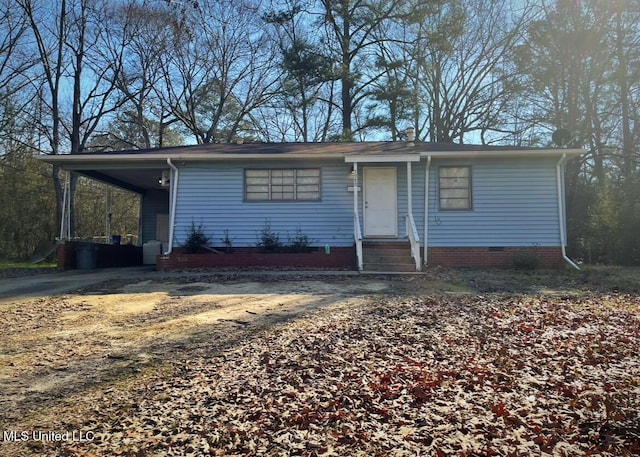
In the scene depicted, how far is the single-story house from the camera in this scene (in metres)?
11.1

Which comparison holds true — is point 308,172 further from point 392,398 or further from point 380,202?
point 392,398

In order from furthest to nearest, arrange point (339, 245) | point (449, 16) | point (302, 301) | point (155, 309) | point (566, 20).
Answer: point (449, 16) → point (566, 20) → point (339, 245) → point (302, 301) → point (155, 309)

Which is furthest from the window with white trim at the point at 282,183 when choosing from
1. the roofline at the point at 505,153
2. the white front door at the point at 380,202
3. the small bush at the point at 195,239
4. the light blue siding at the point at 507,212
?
the light blue siding at the point at 507,212

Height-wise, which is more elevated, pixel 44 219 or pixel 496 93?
pixel 496 93

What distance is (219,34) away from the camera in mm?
22047

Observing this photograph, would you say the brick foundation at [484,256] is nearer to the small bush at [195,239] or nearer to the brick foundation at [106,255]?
the small bush at [195,239]

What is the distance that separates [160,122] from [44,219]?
715 centimetres

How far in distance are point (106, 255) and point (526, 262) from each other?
37.2 ft

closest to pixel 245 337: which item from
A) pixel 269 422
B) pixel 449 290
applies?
pixel 269 422

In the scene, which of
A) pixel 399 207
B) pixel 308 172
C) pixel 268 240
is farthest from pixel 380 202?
pixel 268 240

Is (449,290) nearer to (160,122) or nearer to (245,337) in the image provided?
(245,337)

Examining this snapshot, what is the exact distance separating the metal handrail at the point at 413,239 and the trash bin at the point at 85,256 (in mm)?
8314

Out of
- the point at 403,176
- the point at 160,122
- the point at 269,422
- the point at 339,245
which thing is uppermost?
the point at 160,122

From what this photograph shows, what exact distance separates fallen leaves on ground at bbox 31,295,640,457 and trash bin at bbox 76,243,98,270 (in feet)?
29.2
